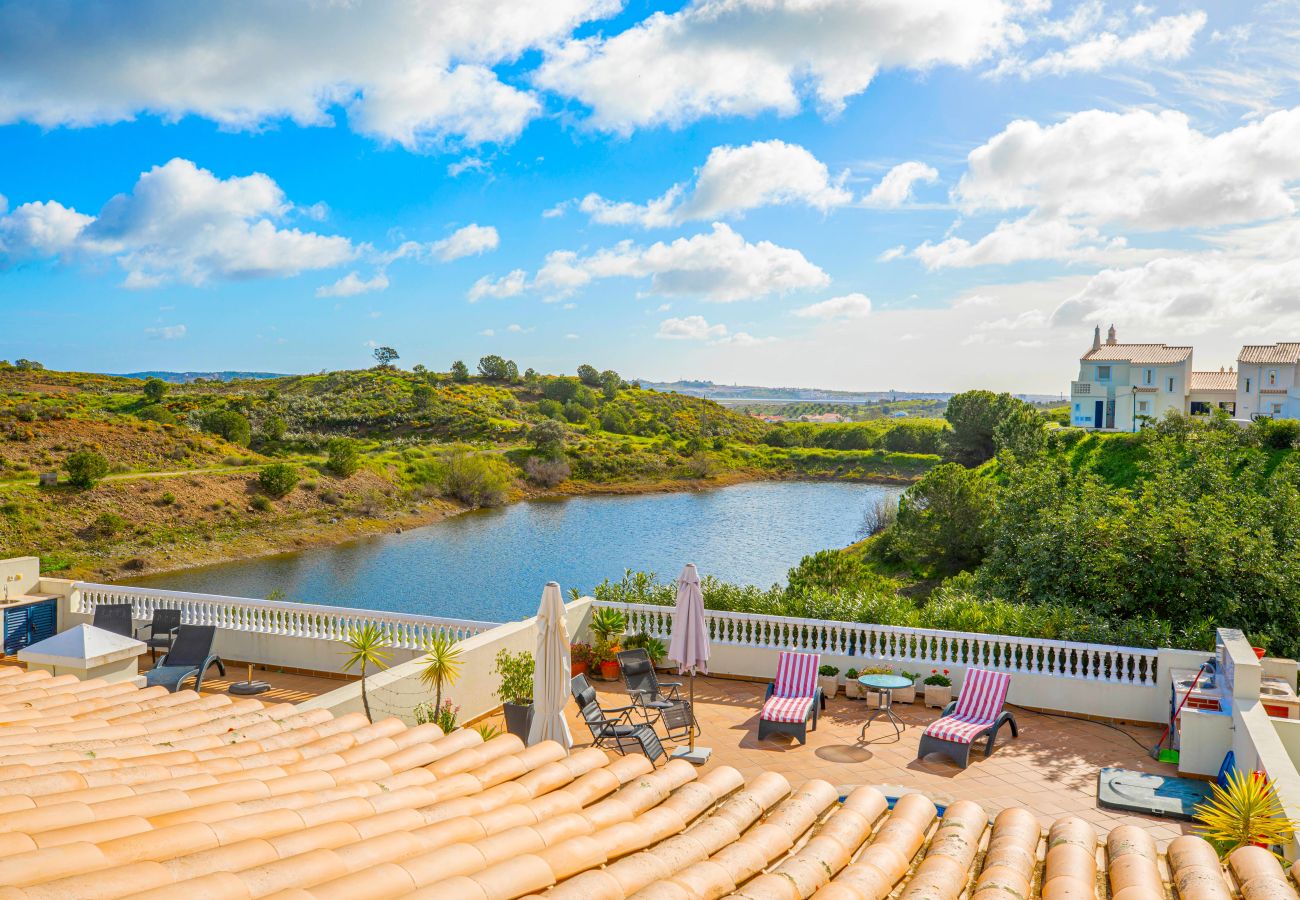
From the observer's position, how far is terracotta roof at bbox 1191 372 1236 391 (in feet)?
183

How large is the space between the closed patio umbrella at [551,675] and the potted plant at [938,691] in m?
4.49

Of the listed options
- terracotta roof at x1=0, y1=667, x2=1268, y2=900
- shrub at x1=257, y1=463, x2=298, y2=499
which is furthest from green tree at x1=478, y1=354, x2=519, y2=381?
terracotta roof at x1=0, y1=667, x2=1268, y2=900

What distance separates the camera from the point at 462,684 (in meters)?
9.16

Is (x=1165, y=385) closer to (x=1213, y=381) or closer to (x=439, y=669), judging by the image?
(x=1213, y=381)

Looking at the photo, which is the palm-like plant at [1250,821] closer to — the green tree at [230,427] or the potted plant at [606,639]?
the potted plant at [606,639]

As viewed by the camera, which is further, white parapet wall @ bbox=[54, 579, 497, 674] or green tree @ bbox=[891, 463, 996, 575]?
green tree @ bbox=[891, 463, 996, 575]

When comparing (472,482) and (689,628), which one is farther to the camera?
(472,482)

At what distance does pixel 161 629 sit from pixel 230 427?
52337 millimetres

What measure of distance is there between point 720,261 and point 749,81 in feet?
43.0

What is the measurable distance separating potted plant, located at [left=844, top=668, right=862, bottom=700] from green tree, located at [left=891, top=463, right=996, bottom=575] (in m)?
22.3

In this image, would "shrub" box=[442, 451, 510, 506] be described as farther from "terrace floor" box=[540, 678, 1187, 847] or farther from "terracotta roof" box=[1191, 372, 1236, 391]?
"terrace floor" box=[540, 678, 1187, 847]

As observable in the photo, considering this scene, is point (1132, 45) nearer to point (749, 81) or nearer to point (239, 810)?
point (749, 81)

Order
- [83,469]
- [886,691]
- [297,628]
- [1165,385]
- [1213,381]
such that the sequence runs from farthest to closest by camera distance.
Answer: [1213,381] < [1165,385] < [83,469] < [297,628] < [886,691]

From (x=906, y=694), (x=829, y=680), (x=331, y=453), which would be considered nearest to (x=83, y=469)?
(x=331, y=453)
